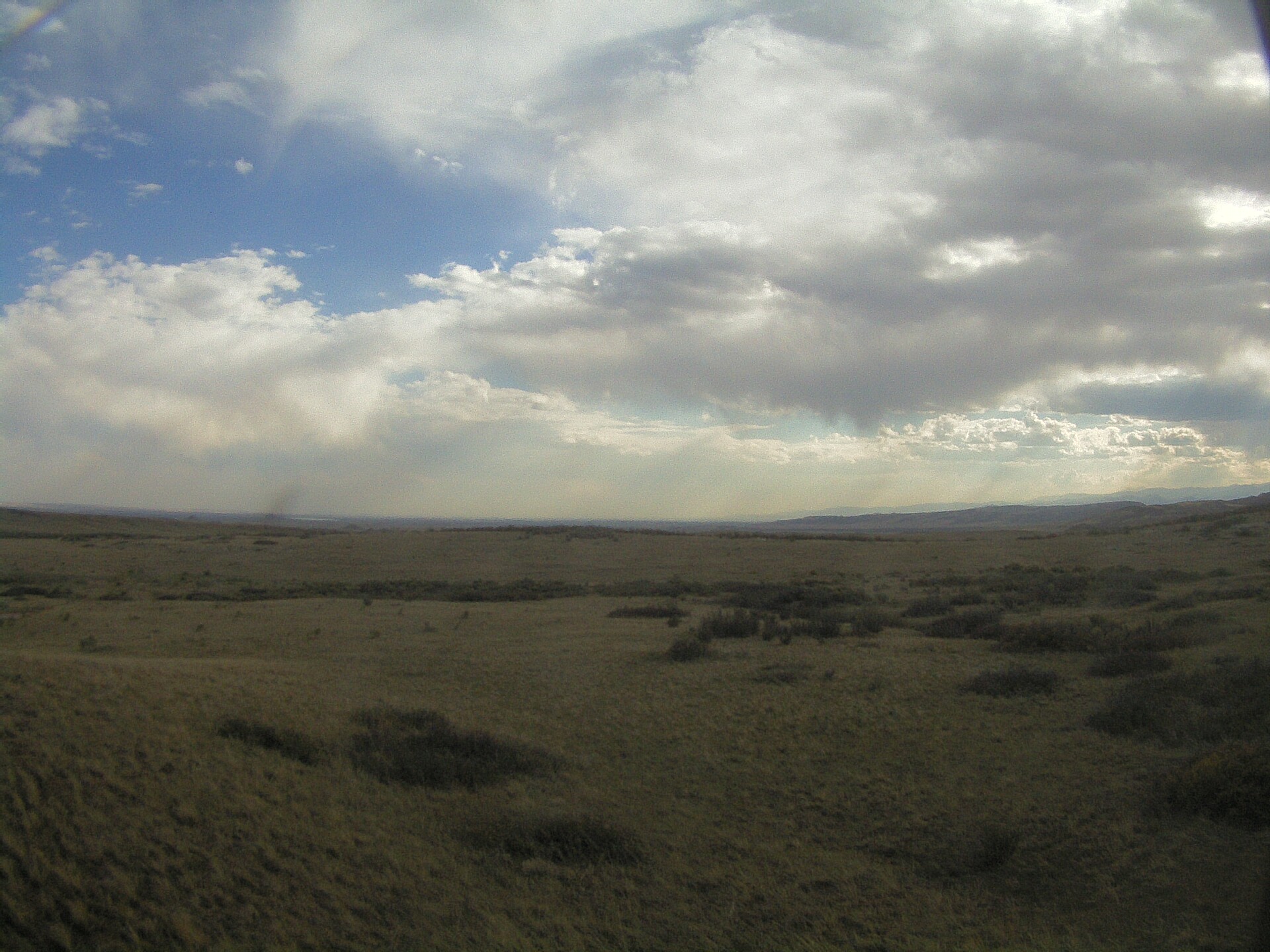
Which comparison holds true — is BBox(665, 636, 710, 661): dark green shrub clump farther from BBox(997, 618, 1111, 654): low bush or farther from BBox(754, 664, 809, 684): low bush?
BBox(997, 618, 1111, 654): low bush

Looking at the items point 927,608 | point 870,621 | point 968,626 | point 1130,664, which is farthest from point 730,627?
point 1130,664

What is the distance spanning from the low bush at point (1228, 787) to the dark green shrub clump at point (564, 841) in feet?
19.4

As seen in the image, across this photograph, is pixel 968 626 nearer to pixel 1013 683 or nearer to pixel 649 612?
pixel 1013 683

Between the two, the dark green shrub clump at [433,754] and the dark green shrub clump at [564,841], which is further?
the dark green shrub clump at [433,754]

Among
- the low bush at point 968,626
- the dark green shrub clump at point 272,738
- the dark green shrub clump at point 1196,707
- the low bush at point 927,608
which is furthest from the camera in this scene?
the low bush at point 927,608

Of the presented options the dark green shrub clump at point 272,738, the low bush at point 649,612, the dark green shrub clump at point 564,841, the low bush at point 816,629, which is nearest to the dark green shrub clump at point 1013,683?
the low bush at point 816,629

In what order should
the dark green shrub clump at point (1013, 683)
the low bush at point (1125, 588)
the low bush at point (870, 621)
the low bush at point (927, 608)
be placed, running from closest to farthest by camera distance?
the dark green shrub clump at point (1013, 683) → the low bush at point (870, 621) → the low bush at point (1125, 588) → the low bush at point (927, 608)

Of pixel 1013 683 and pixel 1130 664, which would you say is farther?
pixel 1130 664

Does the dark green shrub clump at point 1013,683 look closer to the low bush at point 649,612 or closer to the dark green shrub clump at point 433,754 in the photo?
the dark green shrub clump at point 433,754

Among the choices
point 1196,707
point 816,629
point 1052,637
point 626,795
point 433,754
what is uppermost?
point 1196,707

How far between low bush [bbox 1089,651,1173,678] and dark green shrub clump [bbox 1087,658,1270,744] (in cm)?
82

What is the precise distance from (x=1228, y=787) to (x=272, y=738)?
10882 mm

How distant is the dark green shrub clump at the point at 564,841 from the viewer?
794 centimetres

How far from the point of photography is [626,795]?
9992 mm
